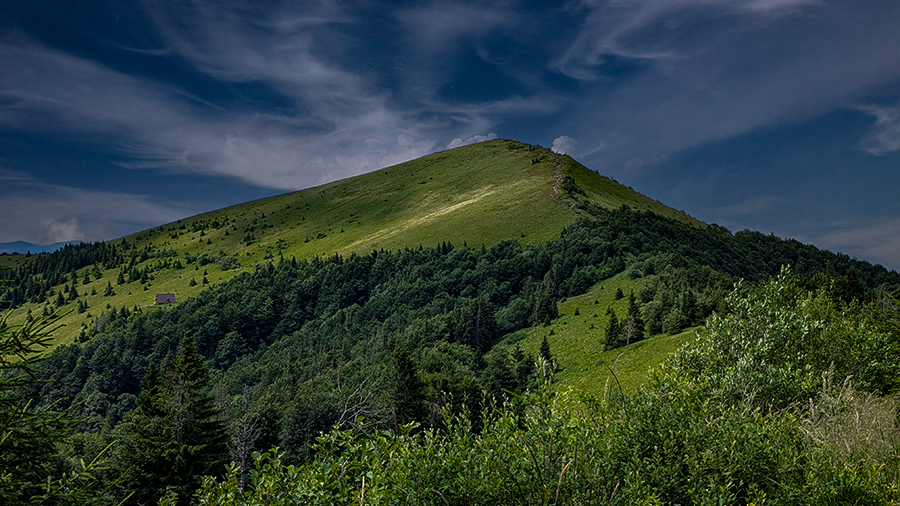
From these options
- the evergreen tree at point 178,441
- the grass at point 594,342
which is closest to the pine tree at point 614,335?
the grass at point 594,342

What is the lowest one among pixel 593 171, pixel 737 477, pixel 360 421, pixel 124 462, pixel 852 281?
pixel 852 281

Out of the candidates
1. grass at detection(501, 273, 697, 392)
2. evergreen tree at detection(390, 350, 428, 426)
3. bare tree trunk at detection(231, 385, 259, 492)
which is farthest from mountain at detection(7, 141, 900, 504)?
bare tree trunk at detection(231, 385, 259, 492)

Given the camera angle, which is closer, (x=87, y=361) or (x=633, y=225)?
(x=633, y=225)

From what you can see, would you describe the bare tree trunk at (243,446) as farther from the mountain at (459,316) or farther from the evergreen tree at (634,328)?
the evergreen tree at (634,328)

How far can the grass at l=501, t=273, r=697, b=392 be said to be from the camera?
4569cm

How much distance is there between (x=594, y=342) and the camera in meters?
67.6

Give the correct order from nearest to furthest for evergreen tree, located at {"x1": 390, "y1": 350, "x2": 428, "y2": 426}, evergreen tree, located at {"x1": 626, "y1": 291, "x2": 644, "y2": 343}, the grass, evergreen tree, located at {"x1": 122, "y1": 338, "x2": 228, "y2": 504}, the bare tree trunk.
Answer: the bare tree trunk, evergreen tree, located at {"x1": 122, "y1": 338, "x2": 228, "y2": 504}, evergreen tree, located at {"x1": 390, "y1": 350, "x2": 428, "y2": 426}, the grass, evergreen tree, located at {"x1": 626, "y1": 291, "x2": 644, "y2": 343}

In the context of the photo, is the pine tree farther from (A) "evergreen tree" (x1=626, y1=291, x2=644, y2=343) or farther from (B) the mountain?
(A) "evergreen tree" (x1=626, y1=291, x2=644, y2=343)

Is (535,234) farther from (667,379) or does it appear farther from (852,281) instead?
(667,379)

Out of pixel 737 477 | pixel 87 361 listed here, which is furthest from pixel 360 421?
pixel 87 361

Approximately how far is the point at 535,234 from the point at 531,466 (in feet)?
424

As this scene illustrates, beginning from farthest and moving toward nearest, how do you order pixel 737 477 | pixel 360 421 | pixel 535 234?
pixel 535 234 < pixel 737 477 < pixel 360 421

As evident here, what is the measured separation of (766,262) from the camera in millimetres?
143750

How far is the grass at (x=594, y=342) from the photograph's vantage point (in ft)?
150
